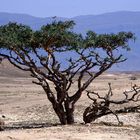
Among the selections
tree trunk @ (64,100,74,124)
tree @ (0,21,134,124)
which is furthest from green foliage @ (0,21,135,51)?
tree trunk @ (64,100,74,124)

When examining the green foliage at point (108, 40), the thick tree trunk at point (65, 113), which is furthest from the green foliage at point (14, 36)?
the thick tree trunk at point (65, 113)

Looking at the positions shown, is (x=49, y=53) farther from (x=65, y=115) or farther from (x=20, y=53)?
(x=65, y=115)

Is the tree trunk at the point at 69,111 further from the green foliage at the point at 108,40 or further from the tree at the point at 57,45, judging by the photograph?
the green foliage at the point at 108,40

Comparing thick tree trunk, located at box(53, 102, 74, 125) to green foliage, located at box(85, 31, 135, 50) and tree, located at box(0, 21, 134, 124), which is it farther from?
green foliage, located at box(85, 31, 135, 50)

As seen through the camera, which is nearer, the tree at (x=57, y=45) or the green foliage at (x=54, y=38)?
the green foliage at (x=54, y=38)

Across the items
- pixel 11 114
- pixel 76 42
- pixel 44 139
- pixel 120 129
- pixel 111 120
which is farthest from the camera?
pixel 11 114

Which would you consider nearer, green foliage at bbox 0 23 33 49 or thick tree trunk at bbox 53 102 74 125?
green foliage at bbox 0 23 33 49

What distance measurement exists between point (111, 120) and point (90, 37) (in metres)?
4.86

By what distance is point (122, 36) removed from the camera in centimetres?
2147

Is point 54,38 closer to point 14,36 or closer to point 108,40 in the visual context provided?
point 14,36

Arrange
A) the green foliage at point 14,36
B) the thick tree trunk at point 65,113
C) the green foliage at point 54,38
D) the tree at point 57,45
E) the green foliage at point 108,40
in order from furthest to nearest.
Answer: the thick tree trunk at point 65,113 → the green foliage at point 108,40 → the tree at point 57,45 → the green foliage at point 54,38 → the green foliage at point 14,36

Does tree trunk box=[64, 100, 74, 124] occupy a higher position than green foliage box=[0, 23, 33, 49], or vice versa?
green foliage box=[0, 23, 33, 49]

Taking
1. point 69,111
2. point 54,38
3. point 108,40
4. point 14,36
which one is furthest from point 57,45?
point 69,111

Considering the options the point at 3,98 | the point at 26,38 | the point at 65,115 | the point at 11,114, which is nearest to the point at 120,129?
the point at 65,115
